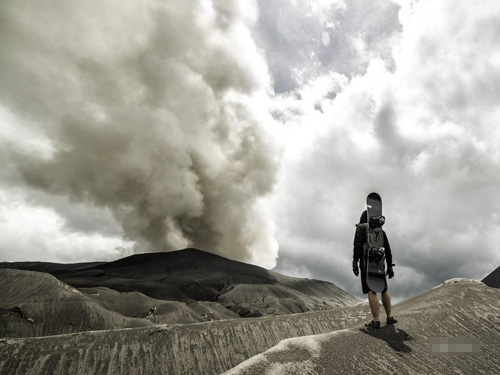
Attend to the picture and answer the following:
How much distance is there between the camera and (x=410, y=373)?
484 cm

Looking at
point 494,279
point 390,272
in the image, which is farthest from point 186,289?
point 390,272

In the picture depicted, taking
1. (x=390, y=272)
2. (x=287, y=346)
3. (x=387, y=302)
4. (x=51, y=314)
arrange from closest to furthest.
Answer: (x=287, y=346), (x=387, y=302), (x=390, y=272), (x=51, y=314)

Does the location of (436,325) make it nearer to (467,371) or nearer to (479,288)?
(467,371)

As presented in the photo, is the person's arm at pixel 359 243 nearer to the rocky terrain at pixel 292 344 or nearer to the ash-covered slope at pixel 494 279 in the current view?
the rocky terrain at pixel 292 344

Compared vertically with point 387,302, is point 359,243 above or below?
above

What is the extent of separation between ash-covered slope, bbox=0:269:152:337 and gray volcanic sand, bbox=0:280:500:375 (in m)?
22.2

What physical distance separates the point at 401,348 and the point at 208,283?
373 ft

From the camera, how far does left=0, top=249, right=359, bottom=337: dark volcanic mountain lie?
1877 inches

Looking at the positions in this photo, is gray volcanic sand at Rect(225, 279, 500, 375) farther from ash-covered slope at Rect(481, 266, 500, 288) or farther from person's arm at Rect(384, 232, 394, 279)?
ash-covered slope at Rect(481, 266, 500, 288)

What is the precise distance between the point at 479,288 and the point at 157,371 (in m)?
8.19

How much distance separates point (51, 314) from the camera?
30.0 meters

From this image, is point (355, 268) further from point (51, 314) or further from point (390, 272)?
point (51, 314)

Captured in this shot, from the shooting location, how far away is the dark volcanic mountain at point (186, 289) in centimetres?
4767

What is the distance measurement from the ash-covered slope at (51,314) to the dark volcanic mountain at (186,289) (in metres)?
0.47
